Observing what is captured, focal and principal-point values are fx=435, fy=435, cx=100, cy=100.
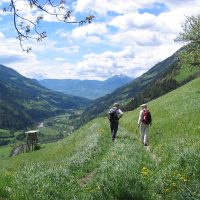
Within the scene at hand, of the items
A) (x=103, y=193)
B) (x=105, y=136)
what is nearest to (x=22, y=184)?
(x=103, y=193)

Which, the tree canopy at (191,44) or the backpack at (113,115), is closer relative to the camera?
the backpack at (113,115)

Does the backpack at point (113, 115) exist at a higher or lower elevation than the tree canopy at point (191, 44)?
lower

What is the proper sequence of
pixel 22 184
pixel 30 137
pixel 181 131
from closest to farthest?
pixel 22 184 < pixel 181 131 < pixel 30 137

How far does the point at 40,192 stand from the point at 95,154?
42.8 ft

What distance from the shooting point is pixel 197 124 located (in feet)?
94.6

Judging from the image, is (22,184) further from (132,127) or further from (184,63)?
(184,63)

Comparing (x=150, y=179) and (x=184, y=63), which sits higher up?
(x=184, y=63)

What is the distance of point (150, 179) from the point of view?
14.9 m

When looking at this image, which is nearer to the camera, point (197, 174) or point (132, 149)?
point (197, 174)

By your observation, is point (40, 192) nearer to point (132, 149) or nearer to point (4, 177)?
point (4, 177)

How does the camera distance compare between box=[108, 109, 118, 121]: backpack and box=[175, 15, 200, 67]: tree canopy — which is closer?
box=[108, 109, 118, 121]: backpack

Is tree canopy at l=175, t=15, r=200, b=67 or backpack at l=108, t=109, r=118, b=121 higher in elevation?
tree canopy at l=175, t=15, r=200, b=67

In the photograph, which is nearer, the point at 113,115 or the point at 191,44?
the point at 113,115

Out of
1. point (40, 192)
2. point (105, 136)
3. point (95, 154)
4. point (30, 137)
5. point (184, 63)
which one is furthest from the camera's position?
point (184, 63)
